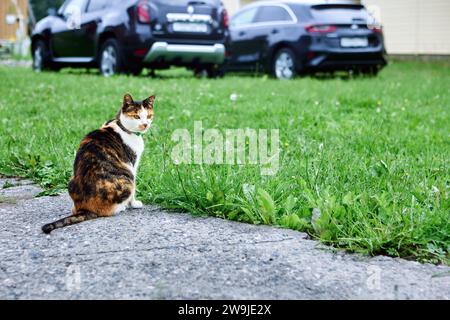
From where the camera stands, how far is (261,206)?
386cm

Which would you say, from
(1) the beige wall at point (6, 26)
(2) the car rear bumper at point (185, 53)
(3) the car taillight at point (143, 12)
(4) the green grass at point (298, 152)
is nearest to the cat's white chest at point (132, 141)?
(4) the green grass at point (298, 152)

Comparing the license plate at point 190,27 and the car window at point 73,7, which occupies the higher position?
the car window at point 73,7

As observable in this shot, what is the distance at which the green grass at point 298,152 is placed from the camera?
3.62 m

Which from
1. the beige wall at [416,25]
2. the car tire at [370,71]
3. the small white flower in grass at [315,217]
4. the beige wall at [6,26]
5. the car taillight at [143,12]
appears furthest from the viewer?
the beige wall at [6,26]

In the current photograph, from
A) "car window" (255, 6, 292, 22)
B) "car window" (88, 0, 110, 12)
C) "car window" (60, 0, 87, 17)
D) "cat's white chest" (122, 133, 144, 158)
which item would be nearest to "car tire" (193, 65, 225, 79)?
"car window" (255, 6, 292, 22)

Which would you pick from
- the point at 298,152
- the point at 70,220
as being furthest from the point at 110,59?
the point at 70,220

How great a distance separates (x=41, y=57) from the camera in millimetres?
15109

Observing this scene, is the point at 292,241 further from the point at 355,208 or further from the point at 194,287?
the point at 194,287

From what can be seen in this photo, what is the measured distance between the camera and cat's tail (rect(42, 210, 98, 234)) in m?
3.66

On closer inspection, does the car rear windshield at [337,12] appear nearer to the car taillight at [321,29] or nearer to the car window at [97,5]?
the car taillight at [321,29]

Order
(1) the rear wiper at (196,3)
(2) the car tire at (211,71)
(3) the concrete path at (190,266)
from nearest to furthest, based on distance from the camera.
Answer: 1. (3) the concrete path at (190,266)
2. (1) the rear wiper at (196,3)
3. (2) the car tire at (211,71)

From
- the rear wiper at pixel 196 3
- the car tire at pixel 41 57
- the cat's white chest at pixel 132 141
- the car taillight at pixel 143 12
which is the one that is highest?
the rear wiper at pixel 196 3

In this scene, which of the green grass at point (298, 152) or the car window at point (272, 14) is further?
the car window at point (272, 14)
